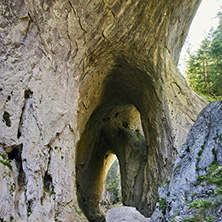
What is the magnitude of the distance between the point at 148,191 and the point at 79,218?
14.5ft

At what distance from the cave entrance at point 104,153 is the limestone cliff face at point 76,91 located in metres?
0.10

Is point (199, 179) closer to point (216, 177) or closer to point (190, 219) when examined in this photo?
point (216, 177)

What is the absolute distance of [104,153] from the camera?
14.8m

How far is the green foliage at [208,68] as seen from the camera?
40.1 feet

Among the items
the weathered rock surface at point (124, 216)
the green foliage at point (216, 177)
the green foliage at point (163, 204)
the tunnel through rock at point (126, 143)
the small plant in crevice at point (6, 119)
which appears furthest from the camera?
the tunnel through rock at point (126, 143)

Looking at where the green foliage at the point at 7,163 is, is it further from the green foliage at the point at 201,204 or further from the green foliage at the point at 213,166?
the green foliage at the point at 213,166

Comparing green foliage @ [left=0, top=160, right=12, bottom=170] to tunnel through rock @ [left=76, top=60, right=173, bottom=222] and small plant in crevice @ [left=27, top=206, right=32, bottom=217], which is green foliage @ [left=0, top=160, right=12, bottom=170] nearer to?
small plant in crevice @ [left=27, top=206, right=32, bottom=217]

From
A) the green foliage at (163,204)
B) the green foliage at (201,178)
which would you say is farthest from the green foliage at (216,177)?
the green foliage at (163,204)

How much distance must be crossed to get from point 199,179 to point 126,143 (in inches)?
394

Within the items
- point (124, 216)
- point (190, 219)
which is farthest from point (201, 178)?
point (124, 216)

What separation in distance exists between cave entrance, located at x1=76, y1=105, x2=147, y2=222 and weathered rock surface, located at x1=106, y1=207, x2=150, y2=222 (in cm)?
466

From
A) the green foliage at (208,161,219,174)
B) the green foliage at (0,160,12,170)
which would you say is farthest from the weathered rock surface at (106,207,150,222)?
the green foliage at (208,161,219,174)

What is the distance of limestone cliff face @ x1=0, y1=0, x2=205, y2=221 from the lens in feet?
15.0

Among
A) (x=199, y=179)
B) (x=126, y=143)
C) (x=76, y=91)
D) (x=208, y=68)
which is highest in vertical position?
(x=208, y=68)
